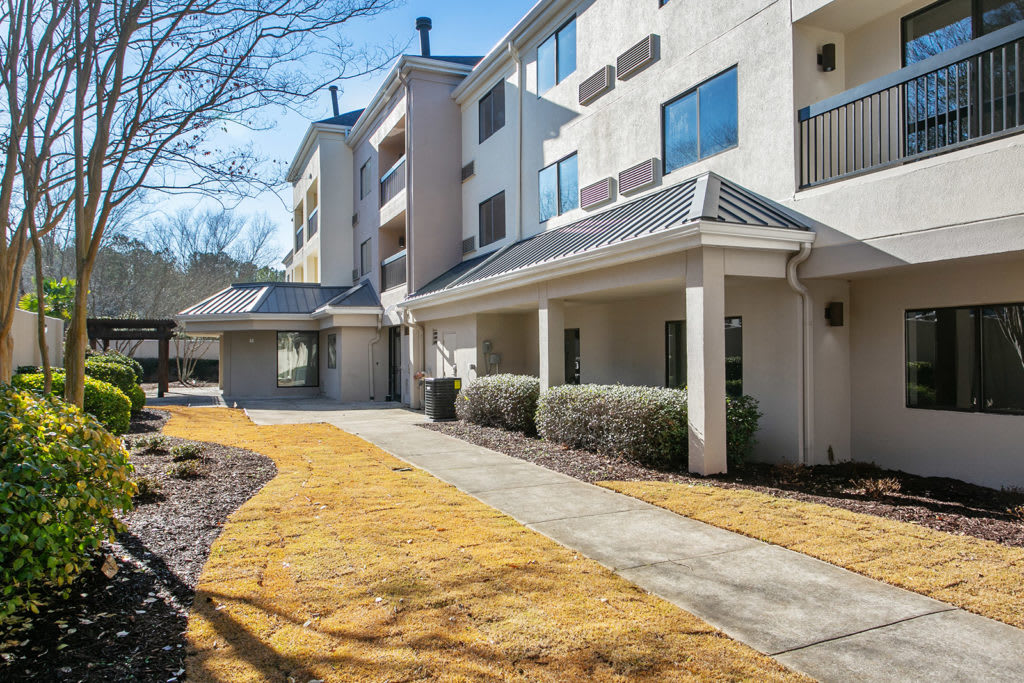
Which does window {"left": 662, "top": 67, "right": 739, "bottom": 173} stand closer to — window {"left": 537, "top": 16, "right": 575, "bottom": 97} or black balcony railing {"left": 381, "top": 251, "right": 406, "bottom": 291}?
window {"left": 537, "top": 16, "right": 575, "bottom": 97}

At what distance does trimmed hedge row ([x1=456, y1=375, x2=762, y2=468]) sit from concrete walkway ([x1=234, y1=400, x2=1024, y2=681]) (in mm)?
1474

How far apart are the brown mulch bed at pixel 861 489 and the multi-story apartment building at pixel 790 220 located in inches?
15.0

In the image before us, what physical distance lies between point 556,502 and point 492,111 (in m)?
14.1

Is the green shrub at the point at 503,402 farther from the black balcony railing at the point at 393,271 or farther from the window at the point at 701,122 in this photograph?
the black balcony railing at the point at 393,271

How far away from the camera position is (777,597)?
475 centimetres

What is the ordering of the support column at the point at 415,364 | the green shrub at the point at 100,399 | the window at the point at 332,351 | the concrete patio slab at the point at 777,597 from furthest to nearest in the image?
the window at the point at 332,351
the support column at the point at 415,364
the green shrub at the point at 100,399
the concrete patio slab at the point at 777,597

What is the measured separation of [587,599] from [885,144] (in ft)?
24.8

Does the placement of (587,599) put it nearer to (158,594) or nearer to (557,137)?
(158,594)

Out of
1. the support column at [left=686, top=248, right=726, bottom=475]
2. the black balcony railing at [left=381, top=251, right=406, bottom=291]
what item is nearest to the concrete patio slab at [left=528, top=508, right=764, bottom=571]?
the support column at [left=686, top=248, right=726, bottom=475]

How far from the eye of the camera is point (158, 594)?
15.6 ft

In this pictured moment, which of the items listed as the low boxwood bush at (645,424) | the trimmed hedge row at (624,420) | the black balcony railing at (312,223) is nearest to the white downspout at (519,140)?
the trimmed hedge row at (624,420)

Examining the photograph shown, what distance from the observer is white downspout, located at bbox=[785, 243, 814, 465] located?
9.34m

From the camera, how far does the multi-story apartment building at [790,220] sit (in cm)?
789

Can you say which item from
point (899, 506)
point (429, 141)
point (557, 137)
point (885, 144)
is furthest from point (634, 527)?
point (429, 141)
